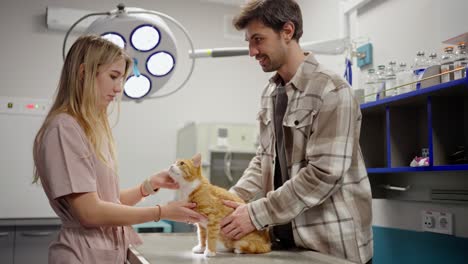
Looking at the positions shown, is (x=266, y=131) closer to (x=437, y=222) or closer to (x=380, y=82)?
(x=380, y=82)

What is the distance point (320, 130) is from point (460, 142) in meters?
0.88

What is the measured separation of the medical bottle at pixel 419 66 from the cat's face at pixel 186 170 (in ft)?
3.71

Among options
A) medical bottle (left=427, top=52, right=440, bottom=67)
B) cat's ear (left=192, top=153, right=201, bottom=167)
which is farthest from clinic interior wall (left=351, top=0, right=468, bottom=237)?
cat's ear (left=192, top=153, right=201, bottom=167)

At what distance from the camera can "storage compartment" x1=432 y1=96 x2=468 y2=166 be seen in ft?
6.26

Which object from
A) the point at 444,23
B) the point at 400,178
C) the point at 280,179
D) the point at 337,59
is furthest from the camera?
the point at 337,59

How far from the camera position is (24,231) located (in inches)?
151

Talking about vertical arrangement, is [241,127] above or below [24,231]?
above

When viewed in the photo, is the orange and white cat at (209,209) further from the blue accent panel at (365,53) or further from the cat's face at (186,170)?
the blue accent panel at (365,53)

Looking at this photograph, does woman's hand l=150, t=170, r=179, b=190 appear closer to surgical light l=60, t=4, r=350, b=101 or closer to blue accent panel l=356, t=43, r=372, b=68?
surgical light l=60, t=4, r=350, b=101

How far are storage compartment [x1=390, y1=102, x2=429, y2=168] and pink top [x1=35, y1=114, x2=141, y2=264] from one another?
1452 mm

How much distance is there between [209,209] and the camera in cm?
140

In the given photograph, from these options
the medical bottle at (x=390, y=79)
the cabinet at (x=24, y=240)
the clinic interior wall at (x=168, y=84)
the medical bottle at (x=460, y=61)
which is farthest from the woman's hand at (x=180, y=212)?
the cabinet at (x=24, y=240)

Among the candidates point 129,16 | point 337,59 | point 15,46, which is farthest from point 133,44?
point 15,46

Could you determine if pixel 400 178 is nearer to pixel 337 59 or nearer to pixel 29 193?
pixel 337 59
